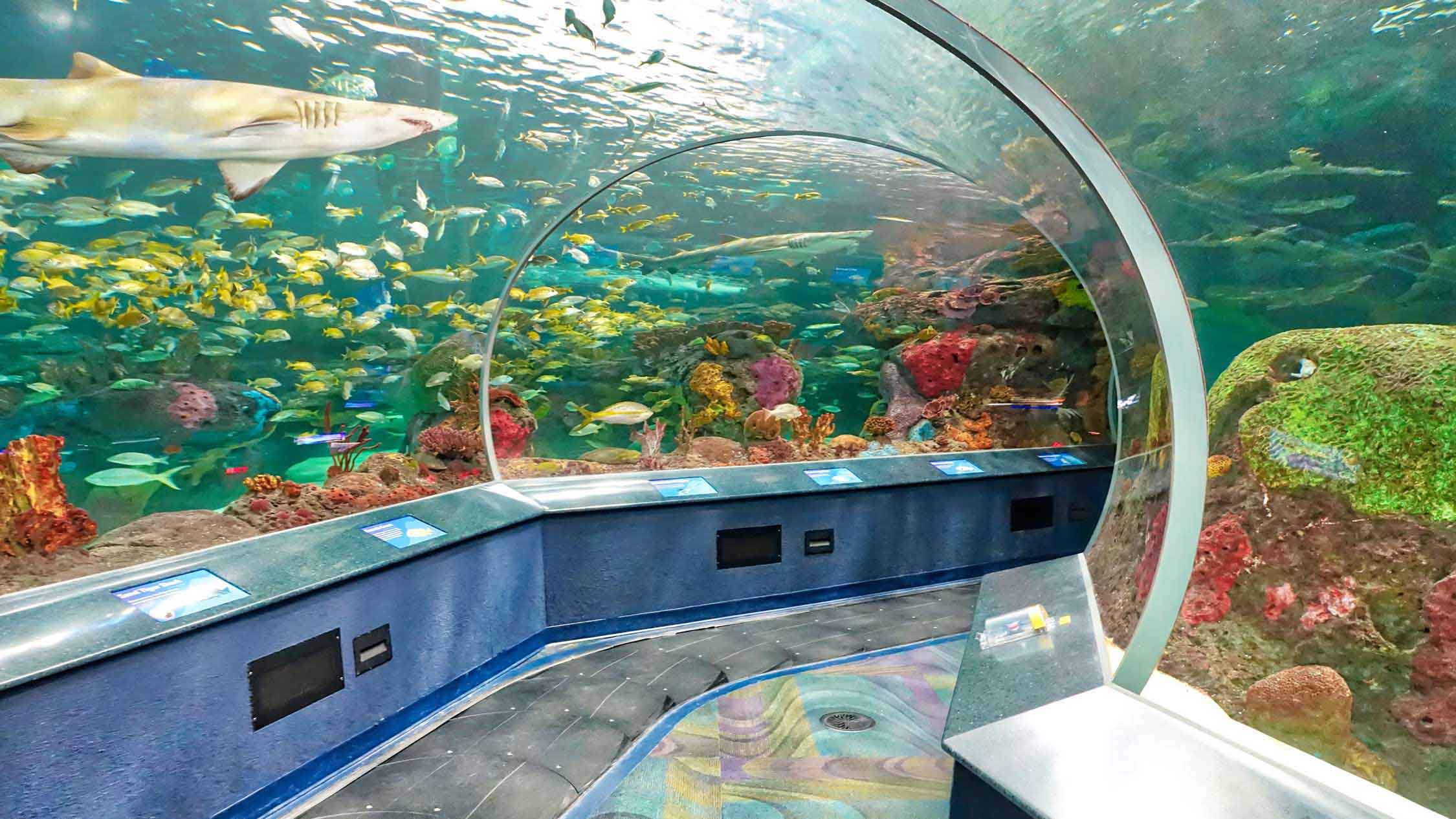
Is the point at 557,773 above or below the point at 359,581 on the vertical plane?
below

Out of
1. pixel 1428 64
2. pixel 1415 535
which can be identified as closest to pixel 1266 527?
pixel 1415 535

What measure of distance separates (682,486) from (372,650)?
2.24 meters

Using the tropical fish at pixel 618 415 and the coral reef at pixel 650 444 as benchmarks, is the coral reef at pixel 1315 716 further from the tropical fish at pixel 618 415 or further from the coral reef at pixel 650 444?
the coral reef at pixel 650 444

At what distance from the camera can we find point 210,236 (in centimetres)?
343

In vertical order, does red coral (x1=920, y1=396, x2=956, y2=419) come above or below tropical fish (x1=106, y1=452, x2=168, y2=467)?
below

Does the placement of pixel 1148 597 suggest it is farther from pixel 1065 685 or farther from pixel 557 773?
pixel 557 773

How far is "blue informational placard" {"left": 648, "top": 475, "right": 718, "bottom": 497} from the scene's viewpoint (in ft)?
15.4

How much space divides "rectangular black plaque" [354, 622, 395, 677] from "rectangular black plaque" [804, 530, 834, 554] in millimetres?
2897

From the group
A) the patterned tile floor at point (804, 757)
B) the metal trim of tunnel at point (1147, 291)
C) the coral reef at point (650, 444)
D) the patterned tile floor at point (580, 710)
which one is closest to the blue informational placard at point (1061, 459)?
the patterned tile floor at point (580, 710)

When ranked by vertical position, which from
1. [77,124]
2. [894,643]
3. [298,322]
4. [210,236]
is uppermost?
[77,124]

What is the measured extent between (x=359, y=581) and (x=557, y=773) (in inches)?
50.0

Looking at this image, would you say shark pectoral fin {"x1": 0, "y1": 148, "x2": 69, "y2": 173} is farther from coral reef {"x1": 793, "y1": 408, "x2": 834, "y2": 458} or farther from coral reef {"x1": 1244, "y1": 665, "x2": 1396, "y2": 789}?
coral reef {"x1": 793, "y1": 408, "x2": 834, "y2": 458}

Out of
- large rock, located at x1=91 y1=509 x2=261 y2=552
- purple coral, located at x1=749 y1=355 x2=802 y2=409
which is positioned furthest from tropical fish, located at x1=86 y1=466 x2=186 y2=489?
purple coral, located at x1=749 y1=355 x2=802 y2=409

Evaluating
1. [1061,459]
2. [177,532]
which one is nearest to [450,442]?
[177,532]
